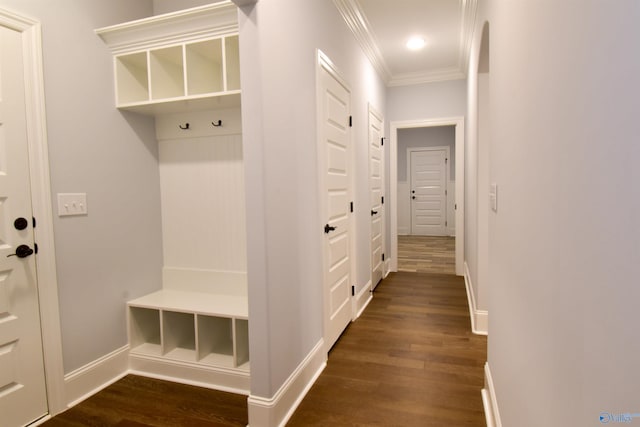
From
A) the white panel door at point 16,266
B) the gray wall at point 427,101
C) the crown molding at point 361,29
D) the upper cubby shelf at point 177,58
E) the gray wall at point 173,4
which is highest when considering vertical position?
the crown molding at point 361,29

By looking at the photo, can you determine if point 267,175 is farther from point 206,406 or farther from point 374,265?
point 374,265

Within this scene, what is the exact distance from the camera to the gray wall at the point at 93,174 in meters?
2.06

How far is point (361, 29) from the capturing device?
3383mm

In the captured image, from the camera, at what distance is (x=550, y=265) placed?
863 millimetres

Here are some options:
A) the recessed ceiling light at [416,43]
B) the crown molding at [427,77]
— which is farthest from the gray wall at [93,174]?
the crown molding at [427,77]

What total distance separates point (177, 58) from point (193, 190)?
921 millimetres

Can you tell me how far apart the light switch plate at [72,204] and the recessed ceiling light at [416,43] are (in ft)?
11.1

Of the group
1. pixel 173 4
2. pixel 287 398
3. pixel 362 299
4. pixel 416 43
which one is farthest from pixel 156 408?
pixel 416 43

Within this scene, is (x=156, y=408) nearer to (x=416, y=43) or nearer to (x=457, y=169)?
(x=416, y=43)

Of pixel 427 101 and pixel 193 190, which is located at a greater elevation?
pixel 427 101

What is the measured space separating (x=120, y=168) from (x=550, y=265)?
2512mm

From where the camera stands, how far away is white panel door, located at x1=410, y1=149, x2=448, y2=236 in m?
8.81

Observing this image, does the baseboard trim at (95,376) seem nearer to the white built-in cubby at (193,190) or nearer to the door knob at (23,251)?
the white built-in cubby at (193,190)

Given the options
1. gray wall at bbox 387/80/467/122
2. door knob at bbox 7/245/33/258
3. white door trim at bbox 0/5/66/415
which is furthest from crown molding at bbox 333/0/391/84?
door knob at bbox 7/245/33/258
